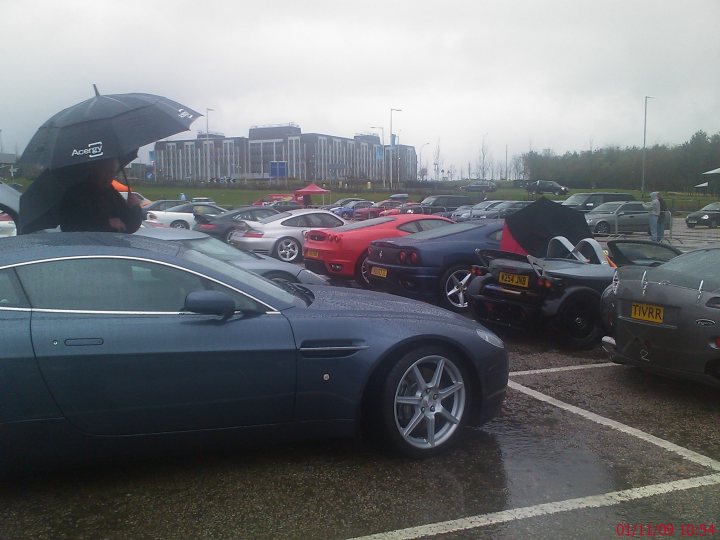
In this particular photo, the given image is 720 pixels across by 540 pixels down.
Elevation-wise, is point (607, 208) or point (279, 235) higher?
point (607, 208)

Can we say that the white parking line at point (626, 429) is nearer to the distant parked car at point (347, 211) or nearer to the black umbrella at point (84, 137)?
the black umbrella at point (84, 137)

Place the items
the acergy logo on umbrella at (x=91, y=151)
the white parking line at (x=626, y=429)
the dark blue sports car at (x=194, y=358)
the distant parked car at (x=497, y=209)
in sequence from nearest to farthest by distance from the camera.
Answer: the dark blue sports car at (x=194, y=358), the white parking line at (x=626, y=429), the acergy logo on umbrella at (x=91, y=151), the distant parked car at (x=497, y=209)

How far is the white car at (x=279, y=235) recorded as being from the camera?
15.4 meters

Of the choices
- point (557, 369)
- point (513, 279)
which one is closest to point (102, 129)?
point (513, 279)

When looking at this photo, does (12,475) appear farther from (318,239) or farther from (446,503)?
(318,239)

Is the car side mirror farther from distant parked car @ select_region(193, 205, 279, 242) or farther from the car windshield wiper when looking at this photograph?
distant parked car @ select_region(193, 205, 279, 242)

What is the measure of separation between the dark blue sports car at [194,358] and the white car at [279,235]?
1137 cm

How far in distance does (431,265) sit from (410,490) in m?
5.35

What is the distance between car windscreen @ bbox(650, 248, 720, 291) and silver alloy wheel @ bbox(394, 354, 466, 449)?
7.05 feet

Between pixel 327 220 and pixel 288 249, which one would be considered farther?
pixel 327 220

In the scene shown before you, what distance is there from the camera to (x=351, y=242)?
1073 cm

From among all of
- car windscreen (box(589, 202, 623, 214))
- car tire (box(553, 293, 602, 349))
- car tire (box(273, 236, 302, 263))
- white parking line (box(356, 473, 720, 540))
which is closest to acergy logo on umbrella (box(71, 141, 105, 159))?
white parking line (box(356, 473, 720, 540))

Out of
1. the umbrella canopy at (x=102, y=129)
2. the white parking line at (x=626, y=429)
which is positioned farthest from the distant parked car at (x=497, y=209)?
the umbrella canopy at (x=102, y=129)

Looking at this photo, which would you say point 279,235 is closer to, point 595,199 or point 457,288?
point 457,288
